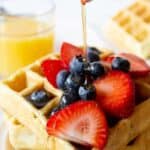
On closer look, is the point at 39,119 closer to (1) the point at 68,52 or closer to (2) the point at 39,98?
(2) the point at 39,98

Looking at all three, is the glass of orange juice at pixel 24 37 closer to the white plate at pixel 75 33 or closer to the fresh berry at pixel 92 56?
the white plate at pixel 75 33

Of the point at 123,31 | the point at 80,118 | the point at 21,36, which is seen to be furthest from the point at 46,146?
the point at 123,31

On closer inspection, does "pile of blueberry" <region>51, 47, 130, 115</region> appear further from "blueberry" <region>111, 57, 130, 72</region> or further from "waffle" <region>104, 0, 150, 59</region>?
"waffle" <region>104, 0, 150, 59</region>

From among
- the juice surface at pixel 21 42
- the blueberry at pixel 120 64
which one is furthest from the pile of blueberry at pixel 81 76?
the juice surface at pixel 21 42

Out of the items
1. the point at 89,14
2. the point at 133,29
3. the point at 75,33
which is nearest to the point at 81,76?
the point at 75,33

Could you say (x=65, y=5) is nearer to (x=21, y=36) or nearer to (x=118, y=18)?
(x=118, y=18)
